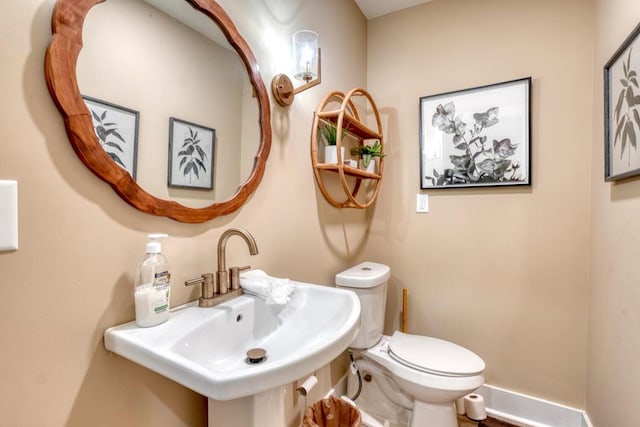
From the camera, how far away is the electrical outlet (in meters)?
1.85

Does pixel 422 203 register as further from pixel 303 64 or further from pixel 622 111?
pixel 303 64

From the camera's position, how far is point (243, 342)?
88 centimetres

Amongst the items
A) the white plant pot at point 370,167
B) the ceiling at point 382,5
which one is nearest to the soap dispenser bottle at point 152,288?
the white plant pot at point 370,167

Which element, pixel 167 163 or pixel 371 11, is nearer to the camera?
pixel 167 163

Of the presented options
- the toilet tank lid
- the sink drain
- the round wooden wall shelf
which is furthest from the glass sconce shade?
the sink drain

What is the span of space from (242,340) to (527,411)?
165 centimetres

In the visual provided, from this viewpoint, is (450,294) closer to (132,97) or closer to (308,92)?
(308,92)

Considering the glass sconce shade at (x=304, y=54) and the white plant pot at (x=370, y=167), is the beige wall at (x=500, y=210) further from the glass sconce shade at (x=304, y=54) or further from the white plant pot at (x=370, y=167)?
the glass sconce shade at (x=304, y=54)

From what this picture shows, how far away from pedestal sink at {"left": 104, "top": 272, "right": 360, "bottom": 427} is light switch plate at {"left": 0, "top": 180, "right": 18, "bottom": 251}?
0.86 feet

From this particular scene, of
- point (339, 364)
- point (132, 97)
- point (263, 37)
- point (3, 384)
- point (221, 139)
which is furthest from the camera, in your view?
point (339, 364)

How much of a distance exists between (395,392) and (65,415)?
1.34 meters

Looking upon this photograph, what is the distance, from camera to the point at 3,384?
1.75 feet

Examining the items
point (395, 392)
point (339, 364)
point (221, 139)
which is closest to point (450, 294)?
point (395, 392)

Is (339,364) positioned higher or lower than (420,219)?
lower
